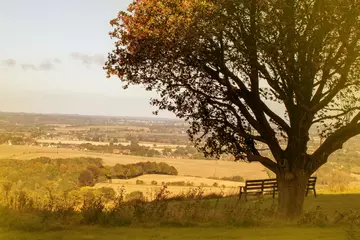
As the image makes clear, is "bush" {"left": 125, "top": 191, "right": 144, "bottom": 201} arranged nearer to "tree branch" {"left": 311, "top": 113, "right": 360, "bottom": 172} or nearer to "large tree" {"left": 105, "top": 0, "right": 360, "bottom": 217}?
"large tree" {"left": 105, "top": 0, "right": 360, "bottom": 217}

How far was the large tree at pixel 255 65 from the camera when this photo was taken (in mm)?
12695

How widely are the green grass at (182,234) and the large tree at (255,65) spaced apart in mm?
3915

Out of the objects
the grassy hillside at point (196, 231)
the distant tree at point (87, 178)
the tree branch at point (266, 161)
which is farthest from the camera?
the distant tree at point (87, 178)

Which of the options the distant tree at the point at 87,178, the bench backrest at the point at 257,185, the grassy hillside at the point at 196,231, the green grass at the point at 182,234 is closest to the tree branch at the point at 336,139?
the grassy hillside at the point at 196,231

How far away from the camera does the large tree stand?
12.7 m

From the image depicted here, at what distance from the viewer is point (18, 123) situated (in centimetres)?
9006

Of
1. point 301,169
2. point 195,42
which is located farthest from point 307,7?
point 301,169

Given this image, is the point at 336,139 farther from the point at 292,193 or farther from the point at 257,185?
the point at 257,185

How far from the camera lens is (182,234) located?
9984 mm

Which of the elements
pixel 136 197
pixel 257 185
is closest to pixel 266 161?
pixel 136 197

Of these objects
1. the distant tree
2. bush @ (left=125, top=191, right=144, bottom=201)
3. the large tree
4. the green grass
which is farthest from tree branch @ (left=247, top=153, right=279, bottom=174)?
the distant tree

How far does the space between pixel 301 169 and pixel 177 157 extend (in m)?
84.1

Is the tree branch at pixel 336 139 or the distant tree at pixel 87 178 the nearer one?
the tree branch at pixel 336 139

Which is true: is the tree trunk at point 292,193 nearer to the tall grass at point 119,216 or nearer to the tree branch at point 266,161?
the tree branch at point 266,161
